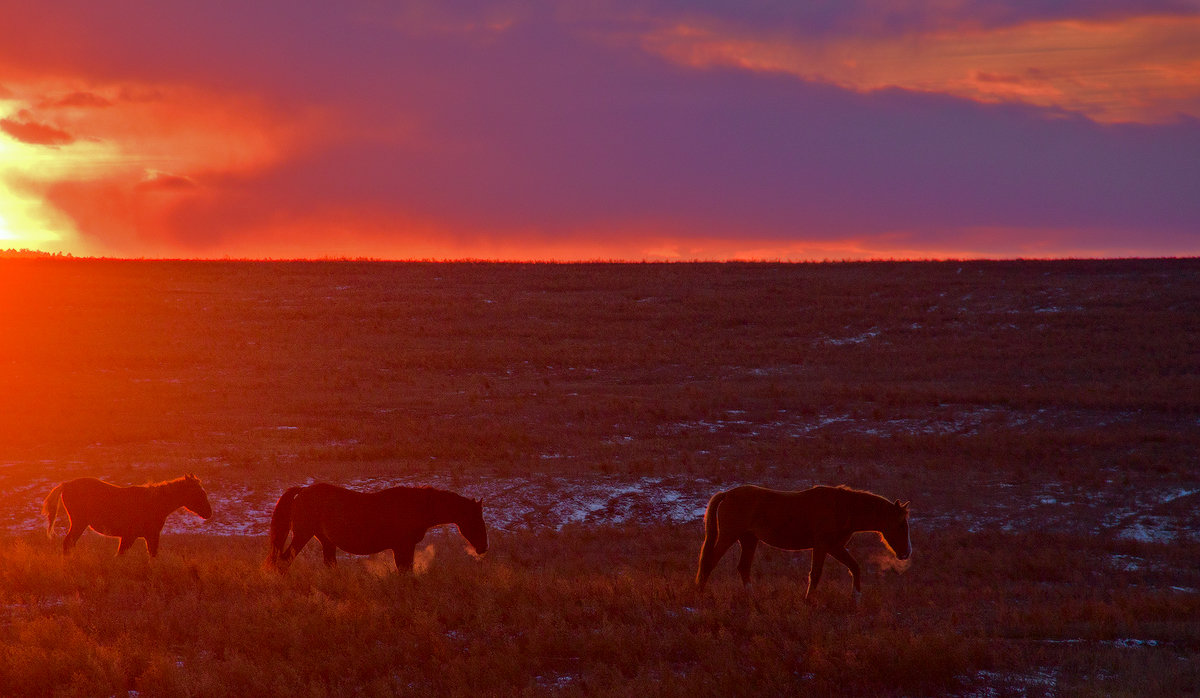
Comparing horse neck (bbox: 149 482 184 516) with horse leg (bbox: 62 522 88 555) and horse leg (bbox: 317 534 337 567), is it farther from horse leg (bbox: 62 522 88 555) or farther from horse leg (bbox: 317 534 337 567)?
horse leg (bbox: 317 534 337 567)

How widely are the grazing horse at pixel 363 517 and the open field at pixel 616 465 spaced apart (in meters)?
0.47

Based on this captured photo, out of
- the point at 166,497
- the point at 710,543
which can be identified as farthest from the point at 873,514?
the point at 166,497

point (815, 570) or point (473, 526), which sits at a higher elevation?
point (473, 526)

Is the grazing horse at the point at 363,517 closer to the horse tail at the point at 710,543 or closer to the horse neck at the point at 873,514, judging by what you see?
the horse tail at the point at 710,543

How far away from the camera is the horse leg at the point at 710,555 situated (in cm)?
1236

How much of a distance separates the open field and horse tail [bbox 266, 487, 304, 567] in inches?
16.8

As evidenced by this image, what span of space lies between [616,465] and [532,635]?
14571 mm

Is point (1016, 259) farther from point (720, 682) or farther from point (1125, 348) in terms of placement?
point (720, 682)

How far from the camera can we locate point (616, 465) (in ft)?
80.7

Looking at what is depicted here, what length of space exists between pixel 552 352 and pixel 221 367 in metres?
13.9

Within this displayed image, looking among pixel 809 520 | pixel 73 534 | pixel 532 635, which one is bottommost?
pixel 73 534

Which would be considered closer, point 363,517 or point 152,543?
point 363,517

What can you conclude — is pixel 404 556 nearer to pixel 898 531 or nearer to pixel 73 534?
pixel 73 534

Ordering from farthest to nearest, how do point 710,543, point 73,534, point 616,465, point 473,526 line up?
point 616,465 < point 73,534 < point 473,526 < point 710,543
